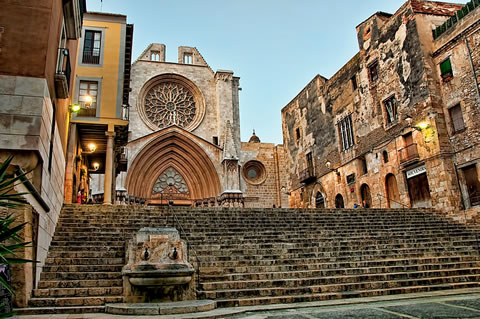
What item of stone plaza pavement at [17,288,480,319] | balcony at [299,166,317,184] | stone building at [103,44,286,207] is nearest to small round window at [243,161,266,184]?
stone building at [103,44,286,207]

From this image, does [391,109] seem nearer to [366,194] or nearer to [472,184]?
[366,194]

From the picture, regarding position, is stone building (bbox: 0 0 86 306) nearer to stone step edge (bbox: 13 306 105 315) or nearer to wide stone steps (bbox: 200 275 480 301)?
stone step edge (bbox: 13 306 105 315)

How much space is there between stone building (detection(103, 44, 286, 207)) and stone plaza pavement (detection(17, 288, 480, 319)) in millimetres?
16074

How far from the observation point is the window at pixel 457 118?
1519 cm

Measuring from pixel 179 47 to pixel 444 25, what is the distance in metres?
17.8

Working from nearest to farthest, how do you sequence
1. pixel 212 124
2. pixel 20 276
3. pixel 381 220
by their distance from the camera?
pixel 20 276, pixel 381 220, pixel 212 124

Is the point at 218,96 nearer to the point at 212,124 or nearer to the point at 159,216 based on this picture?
the point at 212,124

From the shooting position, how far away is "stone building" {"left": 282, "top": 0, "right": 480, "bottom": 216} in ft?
48.9

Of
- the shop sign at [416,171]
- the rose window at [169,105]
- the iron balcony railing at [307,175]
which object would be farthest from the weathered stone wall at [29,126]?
the iron balcony railing at [307,175]

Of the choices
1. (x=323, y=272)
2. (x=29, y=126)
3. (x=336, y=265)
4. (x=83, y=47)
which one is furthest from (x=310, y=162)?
(x=29, y=126)

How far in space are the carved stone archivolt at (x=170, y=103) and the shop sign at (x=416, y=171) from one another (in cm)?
1385

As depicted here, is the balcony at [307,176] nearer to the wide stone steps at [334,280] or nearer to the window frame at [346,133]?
the window frame at [346,133]

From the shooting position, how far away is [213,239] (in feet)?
30.1

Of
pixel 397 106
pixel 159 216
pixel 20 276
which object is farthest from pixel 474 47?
pixel 20 276
